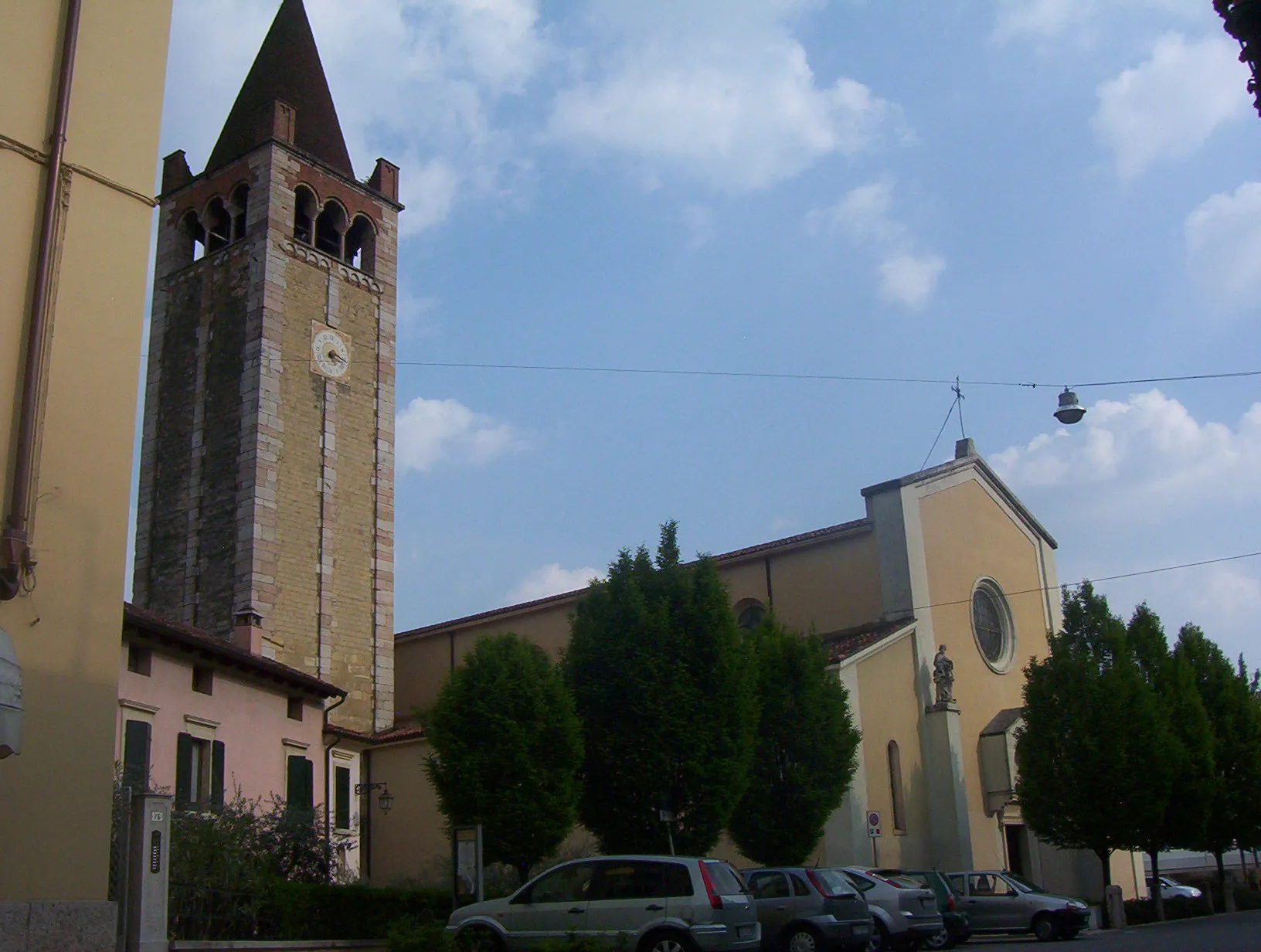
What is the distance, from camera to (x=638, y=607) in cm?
2106

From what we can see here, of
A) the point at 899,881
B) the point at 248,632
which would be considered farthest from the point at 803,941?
the point at 248,632

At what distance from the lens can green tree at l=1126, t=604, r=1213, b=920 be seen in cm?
2761

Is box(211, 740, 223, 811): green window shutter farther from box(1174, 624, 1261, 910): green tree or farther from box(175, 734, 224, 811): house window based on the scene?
box(1174, 624, 1261, 910): green tree

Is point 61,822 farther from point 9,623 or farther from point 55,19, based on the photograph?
point 55,19

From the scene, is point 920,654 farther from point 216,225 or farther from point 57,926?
point 57,926

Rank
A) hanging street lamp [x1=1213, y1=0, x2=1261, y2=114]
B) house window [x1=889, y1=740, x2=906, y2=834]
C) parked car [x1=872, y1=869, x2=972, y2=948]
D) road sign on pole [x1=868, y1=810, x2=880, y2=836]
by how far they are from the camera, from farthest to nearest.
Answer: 1. house window [x1=889, y1=740, x2=906, y2=834]
2. road sign on pole [x1=868, y1=810, x2=880, y2=836]
3. parked car [x1=872, y1=869, x2=972, y2=948]
4. hanging street lamp [x1=1213, y1=0, x2=1261, y2=114]

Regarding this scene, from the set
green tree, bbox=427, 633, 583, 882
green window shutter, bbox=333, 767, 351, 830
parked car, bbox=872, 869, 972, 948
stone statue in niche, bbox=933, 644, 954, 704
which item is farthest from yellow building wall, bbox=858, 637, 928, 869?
green window shutter, bbox=333, 767, 351, 830

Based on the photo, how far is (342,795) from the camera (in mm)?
28250

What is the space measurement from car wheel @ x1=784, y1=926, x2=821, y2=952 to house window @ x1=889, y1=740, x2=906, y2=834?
12033mm

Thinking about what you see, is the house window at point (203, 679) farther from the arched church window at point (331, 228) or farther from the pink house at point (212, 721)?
the arched church window at point (331, 228)

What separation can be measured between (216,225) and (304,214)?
9.02 feet

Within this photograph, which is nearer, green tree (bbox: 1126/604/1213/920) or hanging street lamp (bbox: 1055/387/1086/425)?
hanging street lamp (bbox: 1055/387/1086/425)

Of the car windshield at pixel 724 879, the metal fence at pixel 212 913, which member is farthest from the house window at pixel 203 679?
the car windshield at pixel 724 879

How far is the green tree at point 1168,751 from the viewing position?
1087 inches
